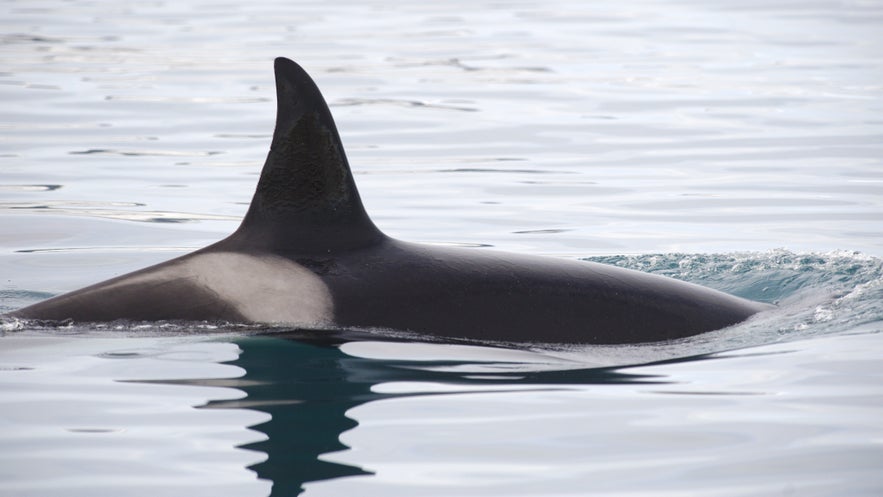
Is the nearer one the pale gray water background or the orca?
the pale gray water background

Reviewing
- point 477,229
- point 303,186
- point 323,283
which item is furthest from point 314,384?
point 477,229

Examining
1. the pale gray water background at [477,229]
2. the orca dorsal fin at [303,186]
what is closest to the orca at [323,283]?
the orca dorsal fin at [303,186]

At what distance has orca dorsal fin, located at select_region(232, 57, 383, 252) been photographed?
888 centimetres

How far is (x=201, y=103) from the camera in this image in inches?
984

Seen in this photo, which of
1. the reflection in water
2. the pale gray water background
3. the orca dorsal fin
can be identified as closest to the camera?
the reflection in water

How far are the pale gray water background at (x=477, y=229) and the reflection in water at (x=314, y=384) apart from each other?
0.02 metres

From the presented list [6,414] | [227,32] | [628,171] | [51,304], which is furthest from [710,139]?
[227,32]

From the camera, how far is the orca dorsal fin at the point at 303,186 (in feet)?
29.1

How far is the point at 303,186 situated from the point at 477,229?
20.7 ft

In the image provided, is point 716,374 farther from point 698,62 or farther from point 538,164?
point 698,62

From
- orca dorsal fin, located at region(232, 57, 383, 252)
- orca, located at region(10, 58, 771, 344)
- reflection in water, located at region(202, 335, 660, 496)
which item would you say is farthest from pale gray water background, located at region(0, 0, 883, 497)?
orca dorsal fin, located at region(232, 57, 383, 252)

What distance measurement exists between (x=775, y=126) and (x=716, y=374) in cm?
1422

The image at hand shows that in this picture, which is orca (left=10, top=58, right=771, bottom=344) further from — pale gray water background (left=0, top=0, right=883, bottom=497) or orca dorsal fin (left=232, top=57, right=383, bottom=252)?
pale gray water background (left=0, top=0, right=883, bottom=497)

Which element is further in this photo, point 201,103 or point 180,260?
point 201,103
